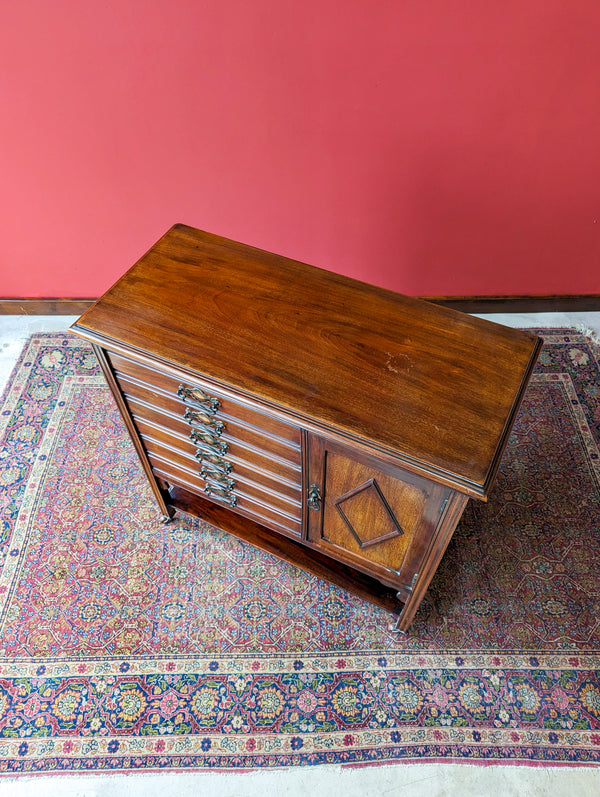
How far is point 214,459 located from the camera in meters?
1.41

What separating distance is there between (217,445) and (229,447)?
39 mm

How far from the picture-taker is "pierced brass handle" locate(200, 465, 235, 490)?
1452 mm

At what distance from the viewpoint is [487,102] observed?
172cm

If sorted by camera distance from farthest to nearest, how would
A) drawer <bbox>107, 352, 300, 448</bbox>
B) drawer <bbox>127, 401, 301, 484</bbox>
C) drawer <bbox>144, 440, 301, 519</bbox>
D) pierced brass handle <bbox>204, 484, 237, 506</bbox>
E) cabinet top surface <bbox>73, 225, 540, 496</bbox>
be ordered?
pierced brass handle <bbox>204, 484, 237, 506</bbox> → drawer <bbox>144, 440, 301, 519</bbox> → drawer <bbox>127, 401, 301, 484</bbox> → drawer <bbox>107, 352, 300, 448</bbox> → cabinet top surface <bbox>73, 225, 540, 496</bbox>

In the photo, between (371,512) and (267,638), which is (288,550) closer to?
(267,638)

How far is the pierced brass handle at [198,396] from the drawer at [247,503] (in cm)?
33

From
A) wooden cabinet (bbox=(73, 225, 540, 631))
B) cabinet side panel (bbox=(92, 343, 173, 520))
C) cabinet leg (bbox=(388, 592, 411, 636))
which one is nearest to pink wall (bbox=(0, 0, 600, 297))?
wooden cabinet (bbox=(73, 225, 540, 631))

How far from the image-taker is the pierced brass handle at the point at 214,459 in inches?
54.7

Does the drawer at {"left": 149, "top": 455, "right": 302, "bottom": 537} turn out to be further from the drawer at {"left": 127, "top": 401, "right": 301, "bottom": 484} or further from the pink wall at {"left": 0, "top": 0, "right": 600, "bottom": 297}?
the pink wall at {"left": 0, "top": 0, "right": 600, "bottom": 297}

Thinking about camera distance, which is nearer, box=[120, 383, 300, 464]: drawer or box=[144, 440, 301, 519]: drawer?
box=[120, 383, 300, 464]: drawer

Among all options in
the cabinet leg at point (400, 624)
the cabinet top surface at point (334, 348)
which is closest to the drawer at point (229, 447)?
the cabinet top surface at point (334, 348)

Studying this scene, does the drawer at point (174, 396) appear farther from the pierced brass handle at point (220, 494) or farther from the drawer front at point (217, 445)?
the pierced brass handle at point (220, 494)

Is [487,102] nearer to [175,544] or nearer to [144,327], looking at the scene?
[144,327]

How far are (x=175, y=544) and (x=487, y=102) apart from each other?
1749 mm
